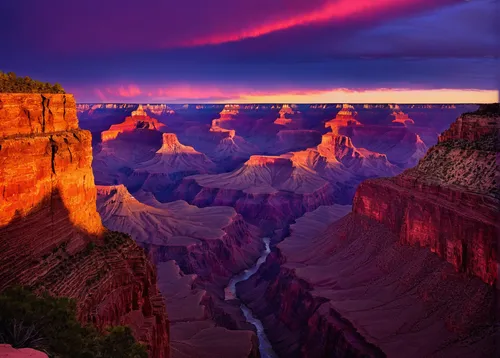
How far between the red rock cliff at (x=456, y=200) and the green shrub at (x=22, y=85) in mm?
33000

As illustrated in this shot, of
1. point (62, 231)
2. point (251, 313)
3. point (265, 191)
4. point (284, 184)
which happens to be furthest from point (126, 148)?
point (62, 231)

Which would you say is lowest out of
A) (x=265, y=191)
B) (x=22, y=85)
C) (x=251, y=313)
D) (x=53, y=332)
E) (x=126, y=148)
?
(x=251, y=313)

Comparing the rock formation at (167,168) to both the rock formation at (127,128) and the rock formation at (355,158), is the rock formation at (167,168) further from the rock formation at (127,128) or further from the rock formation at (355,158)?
the rock formation at (355,158)

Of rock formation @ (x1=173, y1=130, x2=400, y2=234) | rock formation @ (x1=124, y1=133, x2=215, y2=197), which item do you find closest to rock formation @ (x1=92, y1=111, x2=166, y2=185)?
rock formation @ (x1=124, y1=133, x2=215, y2=197)

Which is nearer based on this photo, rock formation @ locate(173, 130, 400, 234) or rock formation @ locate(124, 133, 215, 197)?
rock formation @ locate(173, 130, 400, 234)

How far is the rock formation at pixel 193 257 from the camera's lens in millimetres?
44375

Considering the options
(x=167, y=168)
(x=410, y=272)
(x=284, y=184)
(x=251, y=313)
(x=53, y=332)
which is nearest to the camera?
(x=53, y=332)

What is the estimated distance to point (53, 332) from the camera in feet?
61.7

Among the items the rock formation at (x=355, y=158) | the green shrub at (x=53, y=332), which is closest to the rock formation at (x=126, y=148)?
the rock formation at (x=355, y=158)

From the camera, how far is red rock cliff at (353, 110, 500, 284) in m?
40.0

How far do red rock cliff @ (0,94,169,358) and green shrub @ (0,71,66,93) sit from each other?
0.97 m

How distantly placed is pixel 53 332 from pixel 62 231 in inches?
409

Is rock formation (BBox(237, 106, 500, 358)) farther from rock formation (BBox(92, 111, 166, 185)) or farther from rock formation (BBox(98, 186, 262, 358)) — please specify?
rock formation (BBox(92, 111, 166, 185))

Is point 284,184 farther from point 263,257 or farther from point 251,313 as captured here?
point 251,313
